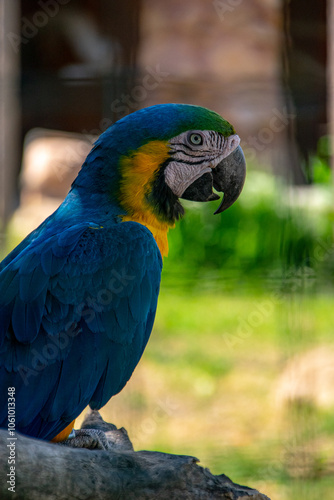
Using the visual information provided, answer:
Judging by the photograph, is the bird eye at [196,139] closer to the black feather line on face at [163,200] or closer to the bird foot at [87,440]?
the black feather line on face at [163,200]

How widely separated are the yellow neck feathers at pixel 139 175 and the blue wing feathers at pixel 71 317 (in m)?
0.07

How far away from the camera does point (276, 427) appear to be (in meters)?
2.63

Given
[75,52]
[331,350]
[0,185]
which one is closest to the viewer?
[331,350]

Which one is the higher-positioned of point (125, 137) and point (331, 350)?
point (125, 137)

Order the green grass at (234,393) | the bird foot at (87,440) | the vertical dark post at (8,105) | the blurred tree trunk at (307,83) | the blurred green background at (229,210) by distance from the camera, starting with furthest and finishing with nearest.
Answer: the vertical dark post at (8,105)
the blurred tree trunk at (307,83)
the blurred green background at (229,210)
the green grass at (234,393)
the bird foot at (87,440)

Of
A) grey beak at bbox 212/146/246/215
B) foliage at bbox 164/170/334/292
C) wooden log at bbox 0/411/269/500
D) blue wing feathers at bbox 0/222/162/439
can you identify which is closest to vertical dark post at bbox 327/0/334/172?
foliage at bbox 164/170/334/292

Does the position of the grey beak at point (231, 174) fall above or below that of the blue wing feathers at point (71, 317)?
above

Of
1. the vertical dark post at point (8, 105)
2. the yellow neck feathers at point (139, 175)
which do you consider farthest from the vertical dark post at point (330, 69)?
the yellow neck feathers at point (139, 175)

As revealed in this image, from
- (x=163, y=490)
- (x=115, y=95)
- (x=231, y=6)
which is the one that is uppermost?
(x=231, y=6)

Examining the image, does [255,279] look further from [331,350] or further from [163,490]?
[163,490]

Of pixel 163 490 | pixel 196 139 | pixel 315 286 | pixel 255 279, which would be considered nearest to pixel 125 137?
pixel 196 139

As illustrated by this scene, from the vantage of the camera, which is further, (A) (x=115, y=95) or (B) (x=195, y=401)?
(B) (x=195, y=401)

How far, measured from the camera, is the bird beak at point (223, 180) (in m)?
1.39

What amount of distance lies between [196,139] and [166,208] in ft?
0.54
